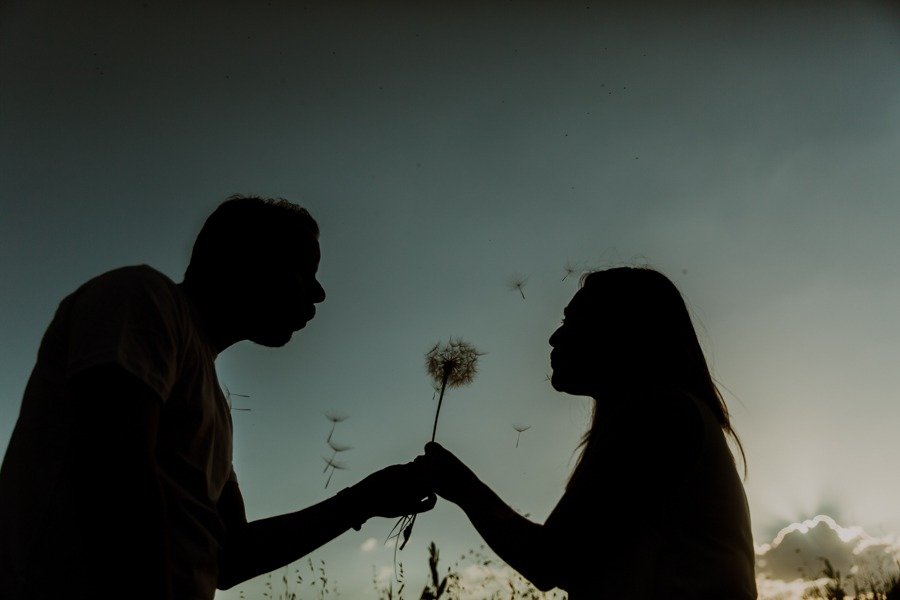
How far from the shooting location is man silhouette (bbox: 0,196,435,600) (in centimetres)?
176

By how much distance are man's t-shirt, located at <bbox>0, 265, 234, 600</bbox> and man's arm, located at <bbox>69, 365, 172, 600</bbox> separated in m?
0.04

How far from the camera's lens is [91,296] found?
6.63 ft

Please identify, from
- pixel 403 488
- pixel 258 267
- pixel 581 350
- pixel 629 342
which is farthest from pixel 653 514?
pixel 258 267

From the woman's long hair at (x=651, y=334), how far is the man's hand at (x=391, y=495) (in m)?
1.03

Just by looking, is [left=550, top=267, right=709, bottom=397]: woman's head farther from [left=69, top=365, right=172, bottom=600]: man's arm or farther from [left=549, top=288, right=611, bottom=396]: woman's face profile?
[left=69, top=365, right=172, bottom=600]: man's arm

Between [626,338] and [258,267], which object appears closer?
[258,267]

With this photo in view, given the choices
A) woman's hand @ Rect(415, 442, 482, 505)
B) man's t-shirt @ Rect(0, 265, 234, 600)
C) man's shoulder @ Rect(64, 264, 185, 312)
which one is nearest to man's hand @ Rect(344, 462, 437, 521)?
woman's hand @ Rect(415, 442, 482, 505)

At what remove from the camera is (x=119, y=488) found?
1.76m

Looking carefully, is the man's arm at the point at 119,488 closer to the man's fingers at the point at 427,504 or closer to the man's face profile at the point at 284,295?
the man's face profile at the point at 284,295

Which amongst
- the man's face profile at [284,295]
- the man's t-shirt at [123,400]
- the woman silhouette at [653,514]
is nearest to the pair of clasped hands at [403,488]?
the woman silhouette at [653,514]

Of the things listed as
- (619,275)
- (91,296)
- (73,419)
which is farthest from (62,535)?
(619,275)

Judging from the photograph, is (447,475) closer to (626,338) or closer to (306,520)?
(306,520)

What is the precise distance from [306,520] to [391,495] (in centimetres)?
50

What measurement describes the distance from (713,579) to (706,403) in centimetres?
91
